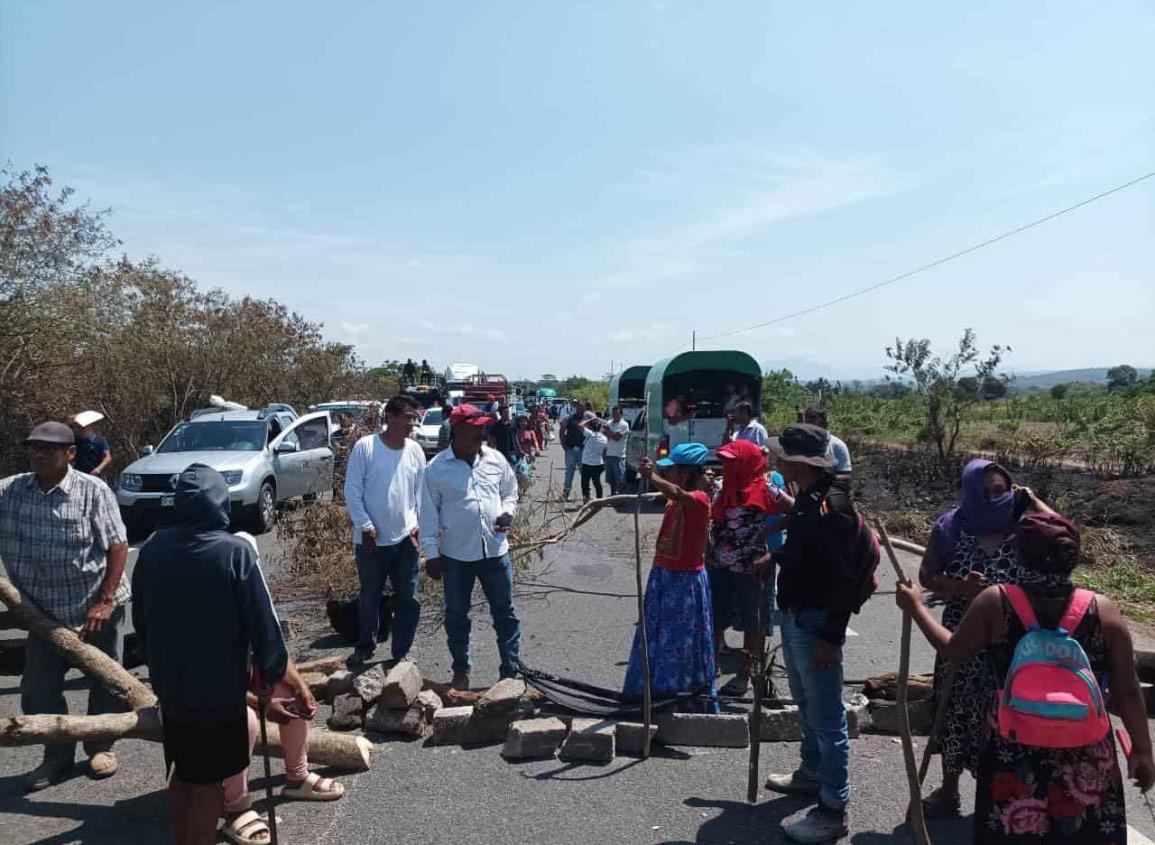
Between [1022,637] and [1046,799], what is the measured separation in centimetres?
52

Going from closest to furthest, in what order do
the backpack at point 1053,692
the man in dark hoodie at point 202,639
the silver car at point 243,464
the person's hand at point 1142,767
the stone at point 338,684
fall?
the backpack at point 1053,692 < the person's hand at point 1142,767 < the man in dark hoodie at point 202,639 < the stone at point 338,684 < the silver car at point 243,464

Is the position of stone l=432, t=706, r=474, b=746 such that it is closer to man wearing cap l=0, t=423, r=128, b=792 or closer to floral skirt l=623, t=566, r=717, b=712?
floral skirt l=623, t=566, r=717, b=712

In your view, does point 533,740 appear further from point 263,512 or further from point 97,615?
point 263,512

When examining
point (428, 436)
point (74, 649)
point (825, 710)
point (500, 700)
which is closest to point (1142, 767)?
point (825, 710)

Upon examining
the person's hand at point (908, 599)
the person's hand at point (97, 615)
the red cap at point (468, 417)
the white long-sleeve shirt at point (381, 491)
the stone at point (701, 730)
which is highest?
the red cap at point (468, 417)

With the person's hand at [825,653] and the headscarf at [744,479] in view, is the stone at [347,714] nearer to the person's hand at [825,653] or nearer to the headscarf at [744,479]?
the headscarf at [744,479]

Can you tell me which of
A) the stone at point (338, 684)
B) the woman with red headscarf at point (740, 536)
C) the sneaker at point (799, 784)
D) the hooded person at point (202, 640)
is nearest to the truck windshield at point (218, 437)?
the stone at point (338, 684)

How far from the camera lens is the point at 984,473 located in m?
4.08

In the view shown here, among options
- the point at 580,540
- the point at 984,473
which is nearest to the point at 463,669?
the point at 984,473

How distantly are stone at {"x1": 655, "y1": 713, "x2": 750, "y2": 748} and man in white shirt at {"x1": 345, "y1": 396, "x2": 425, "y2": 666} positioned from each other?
2101mm

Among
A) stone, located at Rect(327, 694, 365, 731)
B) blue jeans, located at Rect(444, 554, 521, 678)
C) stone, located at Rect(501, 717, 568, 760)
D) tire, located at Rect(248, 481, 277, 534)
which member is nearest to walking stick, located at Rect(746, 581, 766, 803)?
stone, located at Rect(501, 717, 568, 760)

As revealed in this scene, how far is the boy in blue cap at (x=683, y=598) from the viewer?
4887mm

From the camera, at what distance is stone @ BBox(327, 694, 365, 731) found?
501 centimetres

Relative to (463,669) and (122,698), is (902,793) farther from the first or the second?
(122,698)
